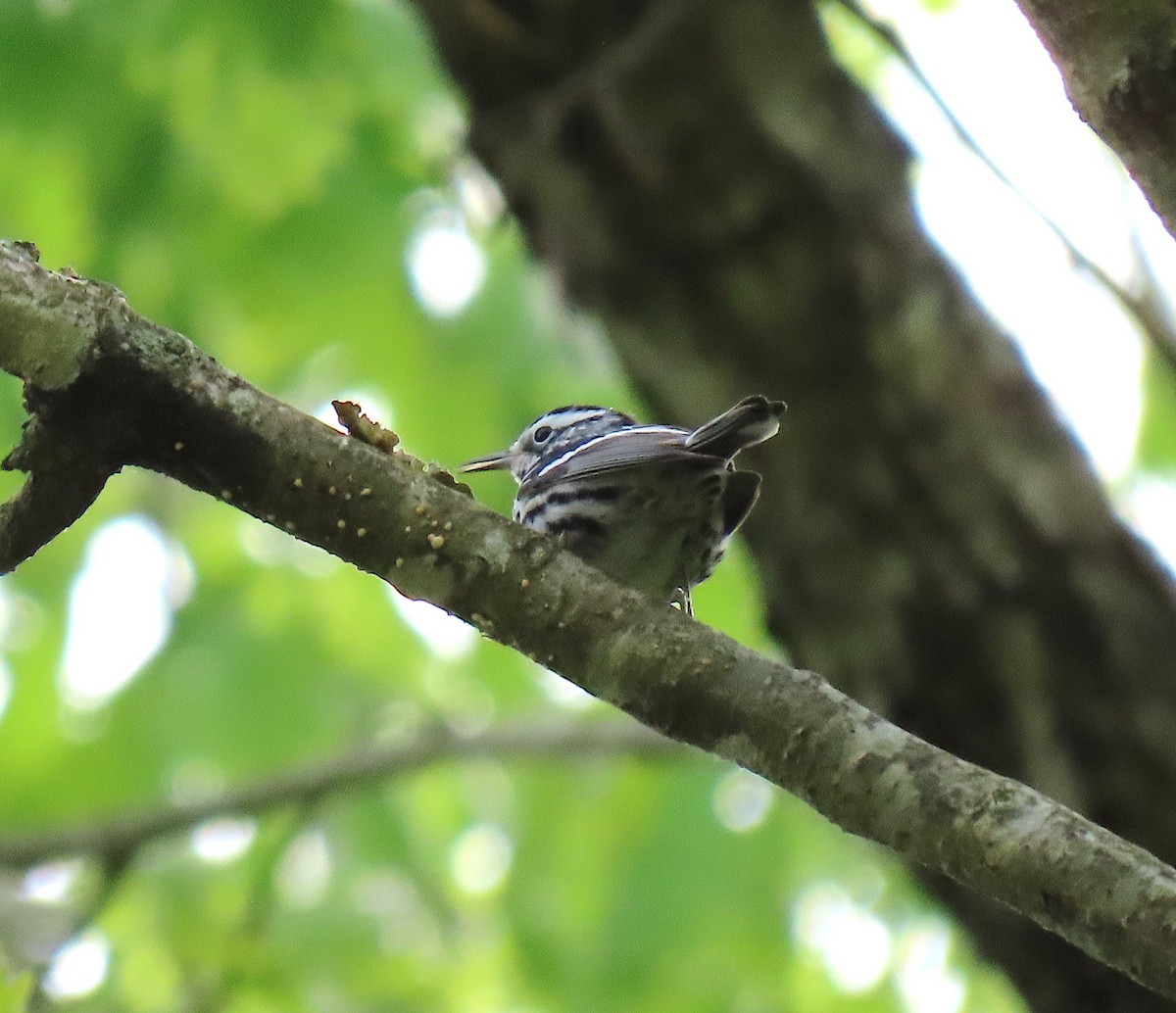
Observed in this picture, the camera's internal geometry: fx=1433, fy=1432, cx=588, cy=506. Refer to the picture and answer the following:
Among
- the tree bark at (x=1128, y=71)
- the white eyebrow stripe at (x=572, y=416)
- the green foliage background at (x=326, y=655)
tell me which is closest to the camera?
the tree bark at (x=1128, y=71)

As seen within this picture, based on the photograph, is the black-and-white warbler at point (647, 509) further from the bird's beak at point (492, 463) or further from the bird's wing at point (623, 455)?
the bird's beak at point (492, 463)

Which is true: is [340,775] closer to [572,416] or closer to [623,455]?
[572,416]

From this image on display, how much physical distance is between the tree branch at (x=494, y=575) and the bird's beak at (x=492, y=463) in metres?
2.41

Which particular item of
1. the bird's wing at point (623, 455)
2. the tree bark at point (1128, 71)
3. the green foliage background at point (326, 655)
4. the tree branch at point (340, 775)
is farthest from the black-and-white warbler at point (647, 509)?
the tree bark at point (1128, 71)

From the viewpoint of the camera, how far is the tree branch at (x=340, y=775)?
16.0ft

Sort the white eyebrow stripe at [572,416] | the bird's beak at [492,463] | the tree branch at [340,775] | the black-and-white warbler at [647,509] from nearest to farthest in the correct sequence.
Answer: the black-and-white warbler at [647,509] → the white eyebrow stripe at [572,416] → the bird's beak at [492,463] → the tree branch at [340,775]

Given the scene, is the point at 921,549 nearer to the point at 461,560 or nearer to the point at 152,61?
the point at 461,560

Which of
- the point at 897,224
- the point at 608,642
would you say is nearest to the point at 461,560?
the point at 608,642

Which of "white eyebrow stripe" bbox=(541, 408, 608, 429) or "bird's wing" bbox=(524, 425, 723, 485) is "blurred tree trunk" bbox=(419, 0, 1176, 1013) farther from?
"bird's wing" bbox=(524, 425, 723, 485)

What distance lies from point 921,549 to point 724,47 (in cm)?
158

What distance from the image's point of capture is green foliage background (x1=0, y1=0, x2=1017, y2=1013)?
4453mm

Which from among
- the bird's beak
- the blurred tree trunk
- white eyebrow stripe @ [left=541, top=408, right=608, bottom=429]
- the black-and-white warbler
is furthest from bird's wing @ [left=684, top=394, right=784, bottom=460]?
the bird's beak

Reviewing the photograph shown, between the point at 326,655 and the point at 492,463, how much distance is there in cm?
164

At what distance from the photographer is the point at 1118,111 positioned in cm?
166
